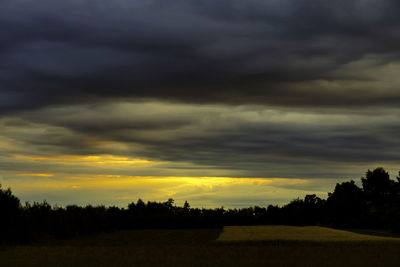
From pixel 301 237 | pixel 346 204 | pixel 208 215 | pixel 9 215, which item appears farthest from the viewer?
pixel 346 204

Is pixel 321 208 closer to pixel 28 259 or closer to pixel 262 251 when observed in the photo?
pixel 262 251

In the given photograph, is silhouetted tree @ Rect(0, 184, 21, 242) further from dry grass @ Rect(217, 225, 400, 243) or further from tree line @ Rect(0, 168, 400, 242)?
dry grass @ Rect(217, 225, 400, 243)

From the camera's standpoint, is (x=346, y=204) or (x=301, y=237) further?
(x=346, y=204)

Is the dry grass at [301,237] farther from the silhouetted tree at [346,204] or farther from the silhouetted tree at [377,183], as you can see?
the silhouetted tree at [377,183]

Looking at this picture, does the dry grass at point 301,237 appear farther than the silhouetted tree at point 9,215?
No

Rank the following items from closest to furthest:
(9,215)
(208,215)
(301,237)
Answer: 1. (301,237)
2. (9,215)
3. (208,215)

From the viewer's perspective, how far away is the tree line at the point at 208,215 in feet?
212

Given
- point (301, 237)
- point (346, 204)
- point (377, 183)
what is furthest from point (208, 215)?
point (377, 183)

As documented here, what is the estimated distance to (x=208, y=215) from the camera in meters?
112

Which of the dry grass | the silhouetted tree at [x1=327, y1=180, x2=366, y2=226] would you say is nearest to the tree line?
the silhouetted tree at [x1=327, y1=180, x2=366, y2=226]

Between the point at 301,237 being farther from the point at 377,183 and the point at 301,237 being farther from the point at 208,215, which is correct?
the point at 377,183

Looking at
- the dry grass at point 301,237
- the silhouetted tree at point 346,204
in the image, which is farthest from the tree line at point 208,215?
the dry grass at point 301,237

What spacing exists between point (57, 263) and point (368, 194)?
143m

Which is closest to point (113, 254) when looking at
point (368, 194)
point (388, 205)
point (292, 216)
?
A: point (292, 216)
